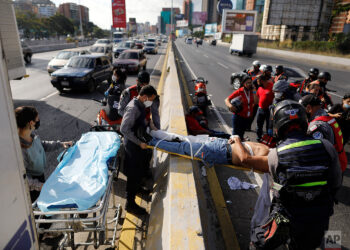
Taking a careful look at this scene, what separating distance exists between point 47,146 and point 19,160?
194 centimetres

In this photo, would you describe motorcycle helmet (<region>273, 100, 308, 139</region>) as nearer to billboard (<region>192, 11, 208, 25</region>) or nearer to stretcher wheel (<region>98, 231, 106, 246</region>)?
stretcher wheel (<region>98, 231, 106, 246</region>)

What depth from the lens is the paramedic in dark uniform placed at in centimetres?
372

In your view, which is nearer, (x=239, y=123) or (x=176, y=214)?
(x=176, y=214)

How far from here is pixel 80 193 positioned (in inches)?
102

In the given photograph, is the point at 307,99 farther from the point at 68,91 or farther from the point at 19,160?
the point at 68,91

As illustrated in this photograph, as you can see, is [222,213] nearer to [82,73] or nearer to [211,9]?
[82,73]

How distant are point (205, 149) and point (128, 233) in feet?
5.49

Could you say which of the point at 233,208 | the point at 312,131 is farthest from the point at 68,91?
the point at 312,131

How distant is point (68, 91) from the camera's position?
41.6 feet


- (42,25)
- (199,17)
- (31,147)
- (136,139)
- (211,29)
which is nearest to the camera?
(31,147)

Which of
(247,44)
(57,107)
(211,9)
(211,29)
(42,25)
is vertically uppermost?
(211,9)

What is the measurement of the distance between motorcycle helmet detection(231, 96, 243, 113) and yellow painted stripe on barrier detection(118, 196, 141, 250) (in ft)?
11.1

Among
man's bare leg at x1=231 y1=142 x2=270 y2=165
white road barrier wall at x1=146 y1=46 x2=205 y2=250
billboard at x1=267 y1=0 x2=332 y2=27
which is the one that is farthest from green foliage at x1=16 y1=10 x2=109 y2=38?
man's bare leg at x1=231 y1=142 x2=270 y2=165

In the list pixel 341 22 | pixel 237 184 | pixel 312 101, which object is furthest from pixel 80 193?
pixel 341 22
